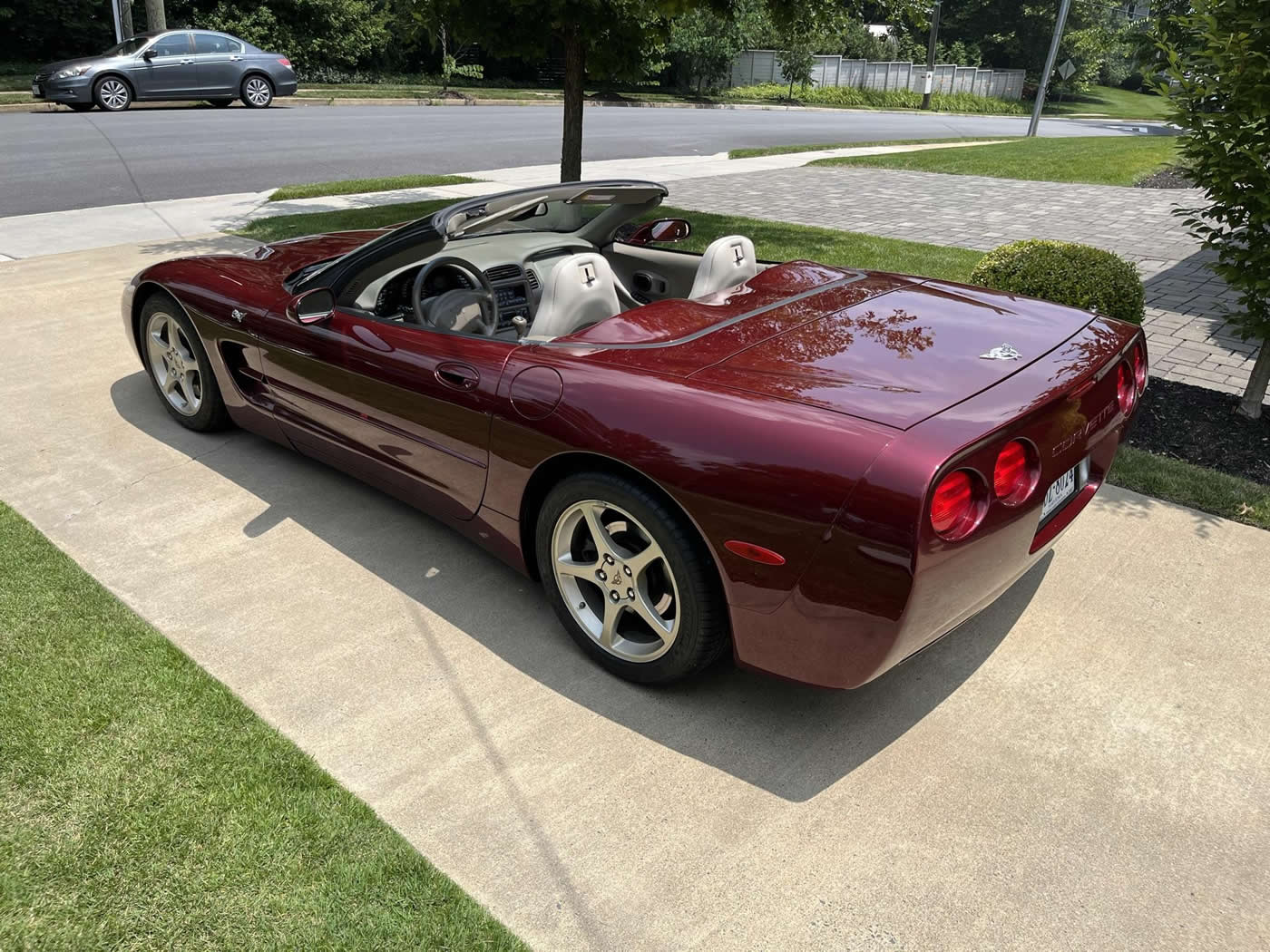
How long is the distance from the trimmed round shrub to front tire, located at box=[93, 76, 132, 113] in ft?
59.7

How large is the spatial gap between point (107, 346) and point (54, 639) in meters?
3.57

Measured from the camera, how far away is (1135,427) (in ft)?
16.5

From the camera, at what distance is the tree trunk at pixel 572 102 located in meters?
8.85

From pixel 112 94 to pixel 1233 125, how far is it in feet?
64.3

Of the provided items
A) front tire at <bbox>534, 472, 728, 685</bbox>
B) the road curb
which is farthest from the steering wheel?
the road curb

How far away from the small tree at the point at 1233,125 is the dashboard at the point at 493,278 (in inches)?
114

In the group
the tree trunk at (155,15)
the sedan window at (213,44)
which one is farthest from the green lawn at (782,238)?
the tree trunk at (155,15)

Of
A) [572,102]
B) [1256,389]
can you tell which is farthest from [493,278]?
Answer: [572,102]

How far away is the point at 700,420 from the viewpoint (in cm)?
252

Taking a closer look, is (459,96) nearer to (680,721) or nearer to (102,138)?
(102,138)

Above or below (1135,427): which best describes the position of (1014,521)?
above

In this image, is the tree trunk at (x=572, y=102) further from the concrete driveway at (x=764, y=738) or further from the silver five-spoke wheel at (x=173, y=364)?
the concrete driveway at (x=764, y=738)

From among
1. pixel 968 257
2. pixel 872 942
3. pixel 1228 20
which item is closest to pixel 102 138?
pixel 968 257

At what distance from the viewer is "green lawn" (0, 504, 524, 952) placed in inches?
82.7
